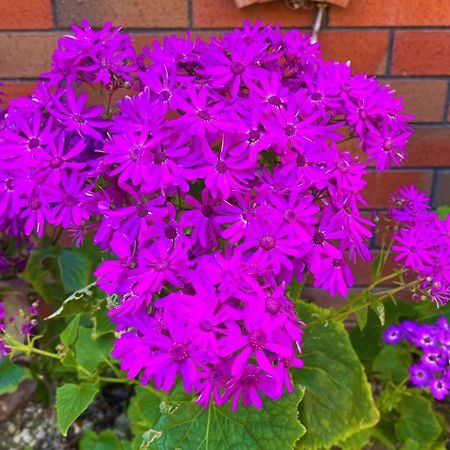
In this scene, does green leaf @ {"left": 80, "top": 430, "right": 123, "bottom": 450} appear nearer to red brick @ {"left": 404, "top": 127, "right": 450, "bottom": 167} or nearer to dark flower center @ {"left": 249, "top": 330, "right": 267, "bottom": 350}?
dark flower center @ {"left": 249, "top": 330, "right": 267, "bottom": 350}

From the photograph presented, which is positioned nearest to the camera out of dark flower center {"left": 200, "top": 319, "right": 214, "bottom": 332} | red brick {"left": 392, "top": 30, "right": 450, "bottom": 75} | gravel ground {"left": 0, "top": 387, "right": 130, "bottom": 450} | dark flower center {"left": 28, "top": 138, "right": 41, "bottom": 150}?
dark flower center {"left": 200, "top": 319, "right": 214, "bottom": 332}

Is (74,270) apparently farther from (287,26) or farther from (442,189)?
(442,189)

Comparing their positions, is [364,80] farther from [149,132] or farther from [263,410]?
[263,410]

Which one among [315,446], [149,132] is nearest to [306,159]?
[149,132]

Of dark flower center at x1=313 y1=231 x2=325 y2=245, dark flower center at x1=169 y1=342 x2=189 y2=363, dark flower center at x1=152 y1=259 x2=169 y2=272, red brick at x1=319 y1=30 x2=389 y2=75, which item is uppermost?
red brick at x1=319 y1=30 x2=389 y2=75

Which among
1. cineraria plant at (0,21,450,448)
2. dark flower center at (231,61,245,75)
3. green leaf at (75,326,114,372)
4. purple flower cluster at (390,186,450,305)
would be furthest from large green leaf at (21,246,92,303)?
purple flower cluster at (390,186,450,305)

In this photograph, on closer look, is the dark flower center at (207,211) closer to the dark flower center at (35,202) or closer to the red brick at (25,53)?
the dark flower center at (35,202)

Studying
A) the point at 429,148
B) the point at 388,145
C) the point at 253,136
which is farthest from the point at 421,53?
the point at 253,136
